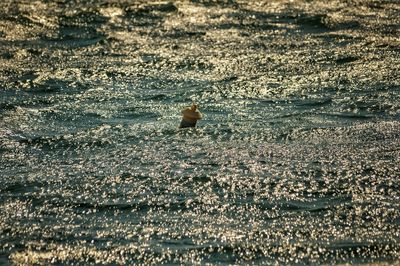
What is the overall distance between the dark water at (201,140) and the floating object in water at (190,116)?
8 cm

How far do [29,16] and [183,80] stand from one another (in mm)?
3830

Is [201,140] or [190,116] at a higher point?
[190,116]

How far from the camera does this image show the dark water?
5.10 meters

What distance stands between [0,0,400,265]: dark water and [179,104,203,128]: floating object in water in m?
0.08

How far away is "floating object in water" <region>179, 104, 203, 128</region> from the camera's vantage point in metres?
7.05

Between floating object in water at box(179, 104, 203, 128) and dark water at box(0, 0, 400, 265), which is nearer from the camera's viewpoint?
dark water at box(0, 0, 400, 265)

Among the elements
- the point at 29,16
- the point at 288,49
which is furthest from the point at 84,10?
the point at 288,49

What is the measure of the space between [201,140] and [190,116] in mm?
269

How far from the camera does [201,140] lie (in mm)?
6934

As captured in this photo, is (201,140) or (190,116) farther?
(190,116)

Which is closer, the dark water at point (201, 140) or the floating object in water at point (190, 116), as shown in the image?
the dark water at point (201, 140)

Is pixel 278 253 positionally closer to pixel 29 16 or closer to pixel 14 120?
pixel 14 120

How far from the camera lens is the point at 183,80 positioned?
344 inches

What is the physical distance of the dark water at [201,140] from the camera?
16.7 feet
